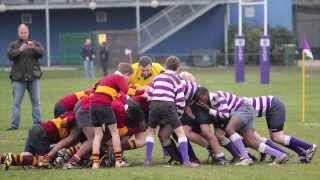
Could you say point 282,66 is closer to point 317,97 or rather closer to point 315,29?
point 315,29

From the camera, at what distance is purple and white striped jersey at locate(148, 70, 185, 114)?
486 inches

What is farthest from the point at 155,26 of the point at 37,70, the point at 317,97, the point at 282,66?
the point at 37,70

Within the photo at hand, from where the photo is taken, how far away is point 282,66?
53.0 m

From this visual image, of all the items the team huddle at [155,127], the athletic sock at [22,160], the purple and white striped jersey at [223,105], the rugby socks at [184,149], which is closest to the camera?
the athletic sock at [22,160]

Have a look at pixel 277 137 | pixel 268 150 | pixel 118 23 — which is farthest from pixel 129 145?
pixel 118 23

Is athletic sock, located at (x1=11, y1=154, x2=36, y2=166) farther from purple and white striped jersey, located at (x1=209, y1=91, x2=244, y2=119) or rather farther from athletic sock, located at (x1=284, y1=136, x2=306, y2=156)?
athletic sock, located at (x1=284, y1=136, x2=306, y2=156)

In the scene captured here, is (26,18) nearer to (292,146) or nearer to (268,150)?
(292,146)

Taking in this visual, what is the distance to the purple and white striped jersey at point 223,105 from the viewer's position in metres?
12.6

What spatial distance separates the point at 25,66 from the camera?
685 inches

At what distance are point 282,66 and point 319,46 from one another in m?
6.39

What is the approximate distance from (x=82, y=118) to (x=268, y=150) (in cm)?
274

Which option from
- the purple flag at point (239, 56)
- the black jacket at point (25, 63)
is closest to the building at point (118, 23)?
the purple flag at point (239, 56)

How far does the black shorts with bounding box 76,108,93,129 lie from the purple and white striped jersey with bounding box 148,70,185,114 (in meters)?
0.98

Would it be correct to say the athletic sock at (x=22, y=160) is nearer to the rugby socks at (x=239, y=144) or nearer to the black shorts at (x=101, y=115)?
the black shorts at (x=101, y=115)
